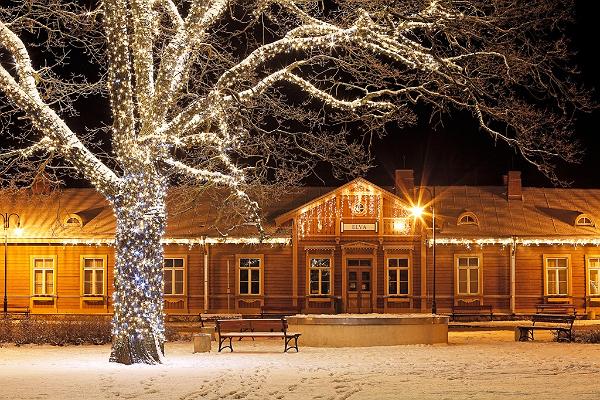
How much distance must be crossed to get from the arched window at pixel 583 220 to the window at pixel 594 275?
1.49 m

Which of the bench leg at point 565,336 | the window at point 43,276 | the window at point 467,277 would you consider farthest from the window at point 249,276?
the bench leg at point 565,336

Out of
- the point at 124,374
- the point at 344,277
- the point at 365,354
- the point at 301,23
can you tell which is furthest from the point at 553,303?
the point at 124,374

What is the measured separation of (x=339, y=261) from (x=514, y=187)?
935 centimetres

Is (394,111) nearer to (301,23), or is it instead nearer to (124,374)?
(301,23)

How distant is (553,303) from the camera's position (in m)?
41.9

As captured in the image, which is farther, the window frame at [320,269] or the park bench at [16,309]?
the park bench at [16,309]

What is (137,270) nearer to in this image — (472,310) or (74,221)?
(472,310)

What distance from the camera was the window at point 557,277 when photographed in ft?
138

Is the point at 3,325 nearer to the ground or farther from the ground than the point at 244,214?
nearer to the ground

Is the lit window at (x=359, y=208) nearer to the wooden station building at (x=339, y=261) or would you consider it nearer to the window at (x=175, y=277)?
the wooden station building at (x=339, y=261)

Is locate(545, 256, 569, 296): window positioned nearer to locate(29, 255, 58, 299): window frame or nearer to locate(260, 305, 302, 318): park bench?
locate(260, 305, 302, 318): park bench

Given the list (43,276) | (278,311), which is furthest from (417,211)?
(43,276)

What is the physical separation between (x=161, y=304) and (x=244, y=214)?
8.24 feet

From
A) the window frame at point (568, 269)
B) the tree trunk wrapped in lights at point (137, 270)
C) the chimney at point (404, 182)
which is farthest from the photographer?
the chimney at point (404, 182)
